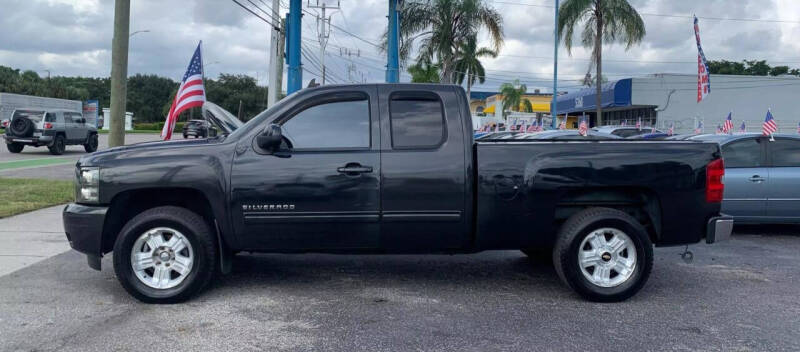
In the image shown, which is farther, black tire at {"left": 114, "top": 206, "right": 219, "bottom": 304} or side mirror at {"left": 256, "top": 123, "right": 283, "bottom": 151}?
black tire at {"left": 114, "top": 206, "right": 219, "bottom": 304}

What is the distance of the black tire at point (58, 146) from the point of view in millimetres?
24672

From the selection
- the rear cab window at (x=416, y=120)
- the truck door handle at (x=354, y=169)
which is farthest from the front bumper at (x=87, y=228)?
the rear cab window at (x=416, y=120)

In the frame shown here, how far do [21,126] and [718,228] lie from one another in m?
24.6

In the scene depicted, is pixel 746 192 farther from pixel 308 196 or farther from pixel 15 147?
pixel 15 147

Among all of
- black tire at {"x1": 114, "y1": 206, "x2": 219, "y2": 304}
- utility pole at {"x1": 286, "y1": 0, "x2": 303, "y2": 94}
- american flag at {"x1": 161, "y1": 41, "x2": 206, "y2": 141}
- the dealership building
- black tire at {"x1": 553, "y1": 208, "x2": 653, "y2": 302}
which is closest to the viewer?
black tire at {"x1": 114, "y1": 206, "x2": 219, "y2": 304}

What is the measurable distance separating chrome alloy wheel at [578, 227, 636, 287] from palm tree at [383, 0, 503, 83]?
82.7ft

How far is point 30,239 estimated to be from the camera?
8.28 metres

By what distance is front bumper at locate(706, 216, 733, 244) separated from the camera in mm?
5730

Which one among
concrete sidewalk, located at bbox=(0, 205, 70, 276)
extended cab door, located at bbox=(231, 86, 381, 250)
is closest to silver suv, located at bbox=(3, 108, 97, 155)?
concrete sidewalk, located at bbox=(0, 205, 70, 276)

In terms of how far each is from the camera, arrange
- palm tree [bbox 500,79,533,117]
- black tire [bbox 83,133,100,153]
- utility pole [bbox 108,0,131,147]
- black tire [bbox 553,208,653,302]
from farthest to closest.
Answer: palm tree [bbox 500,79,533,117]
black tire [bbox 83,133,100,153]
utility pole [bbox 108,0,131,147]
black tire [bbox 553,208,653,302]

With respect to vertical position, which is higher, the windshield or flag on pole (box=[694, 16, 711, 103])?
flag on pole (box=[694, 16, 711, 103])

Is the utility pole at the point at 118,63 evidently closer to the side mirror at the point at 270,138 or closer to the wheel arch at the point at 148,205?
the wheel arch at the point at 148,205

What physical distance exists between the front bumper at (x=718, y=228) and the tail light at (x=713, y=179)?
0.58 ft

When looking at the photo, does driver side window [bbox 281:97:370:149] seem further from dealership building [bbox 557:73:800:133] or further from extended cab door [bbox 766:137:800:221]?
dealership building [bbox 557:73:800:133]
